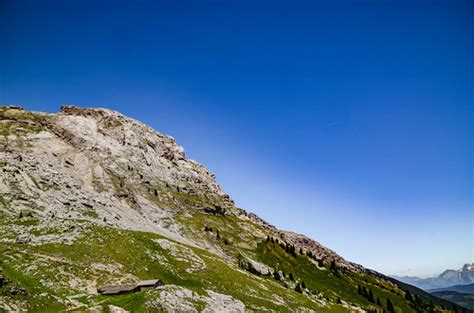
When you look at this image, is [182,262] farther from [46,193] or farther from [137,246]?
[46,193]

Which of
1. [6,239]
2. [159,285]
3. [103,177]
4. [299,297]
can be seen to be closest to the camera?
[159,285]

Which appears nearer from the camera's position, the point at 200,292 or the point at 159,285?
the point at 159,285

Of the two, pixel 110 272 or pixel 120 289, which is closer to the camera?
pixel 120 289

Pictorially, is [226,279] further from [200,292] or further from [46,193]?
[46,193]

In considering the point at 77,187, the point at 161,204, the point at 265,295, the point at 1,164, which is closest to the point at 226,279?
the point at 265,295

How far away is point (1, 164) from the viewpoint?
404 feet

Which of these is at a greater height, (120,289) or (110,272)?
(110,272)

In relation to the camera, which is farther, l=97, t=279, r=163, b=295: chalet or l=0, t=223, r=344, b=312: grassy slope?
l=97, t=279, r=163, b=295: chalet

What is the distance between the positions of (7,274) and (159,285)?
72.7 ft

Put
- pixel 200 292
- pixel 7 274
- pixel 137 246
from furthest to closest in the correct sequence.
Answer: pixel 137 246, pixel 200 292, pixel 7 274

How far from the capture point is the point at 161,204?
195m

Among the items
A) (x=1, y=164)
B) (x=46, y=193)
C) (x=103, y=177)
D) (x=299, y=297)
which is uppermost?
(x=103, y=177)

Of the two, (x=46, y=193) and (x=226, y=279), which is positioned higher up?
(x=46, y=193)

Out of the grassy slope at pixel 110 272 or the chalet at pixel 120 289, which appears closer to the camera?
the grassy slope at pixel 110 272
